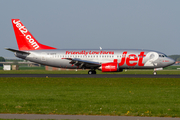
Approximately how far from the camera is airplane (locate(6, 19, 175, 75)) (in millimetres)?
45656

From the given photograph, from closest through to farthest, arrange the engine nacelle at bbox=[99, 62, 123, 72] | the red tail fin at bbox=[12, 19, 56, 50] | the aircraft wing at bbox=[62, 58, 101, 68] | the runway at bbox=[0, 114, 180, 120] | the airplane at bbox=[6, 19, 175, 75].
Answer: the runway at bbox=[0, 114, 180, 120] < the engine nacelle at bbox=[99, 62, 123, 72] < the aircraft wing at bbox=[62, 58, 101, 68] < the airplane at bbox=[6, 19, 175, 75] < the red tail fin at bbox=[12, 19, 56, 50]

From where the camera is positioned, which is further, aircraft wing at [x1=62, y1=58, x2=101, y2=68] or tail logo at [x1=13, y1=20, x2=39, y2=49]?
tail logo at [x1=13, y1=20, x2=39, y2=49]

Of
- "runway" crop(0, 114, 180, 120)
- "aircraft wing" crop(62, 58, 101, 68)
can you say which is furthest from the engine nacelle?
"runway" crop(0, 114, 180, 120)

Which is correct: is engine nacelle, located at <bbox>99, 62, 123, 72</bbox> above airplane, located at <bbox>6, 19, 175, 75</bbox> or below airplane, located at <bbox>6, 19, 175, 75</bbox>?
below

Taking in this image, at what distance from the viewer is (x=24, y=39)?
160 ft

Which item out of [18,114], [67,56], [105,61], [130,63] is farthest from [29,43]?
[18,114]

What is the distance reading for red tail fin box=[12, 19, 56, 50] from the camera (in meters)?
48.9

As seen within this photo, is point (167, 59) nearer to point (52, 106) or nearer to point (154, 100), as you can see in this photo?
point (154, 100)

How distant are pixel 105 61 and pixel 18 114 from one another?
112 ft

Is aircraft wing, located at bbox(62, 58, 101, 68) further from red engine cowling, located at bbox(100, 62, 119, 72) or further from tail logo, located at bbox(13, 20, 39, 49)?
tail logo, located at bbox(13, 20, 39, 49)

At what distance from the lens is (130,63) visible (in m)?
45.7

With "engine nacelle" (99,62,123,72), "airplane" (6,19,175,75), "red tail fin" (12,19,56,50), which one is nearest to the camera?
"engine nacelle" (99,62,123,72)

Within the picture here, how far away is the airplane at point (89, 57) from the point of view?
150 feet

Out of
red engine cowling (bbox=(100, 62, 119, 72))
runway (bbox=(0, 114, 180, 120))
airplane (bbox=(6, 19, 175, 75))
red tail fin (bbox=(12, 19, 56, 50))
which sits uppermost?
red tail fin (bbox=(12, 19, 56, 50))
